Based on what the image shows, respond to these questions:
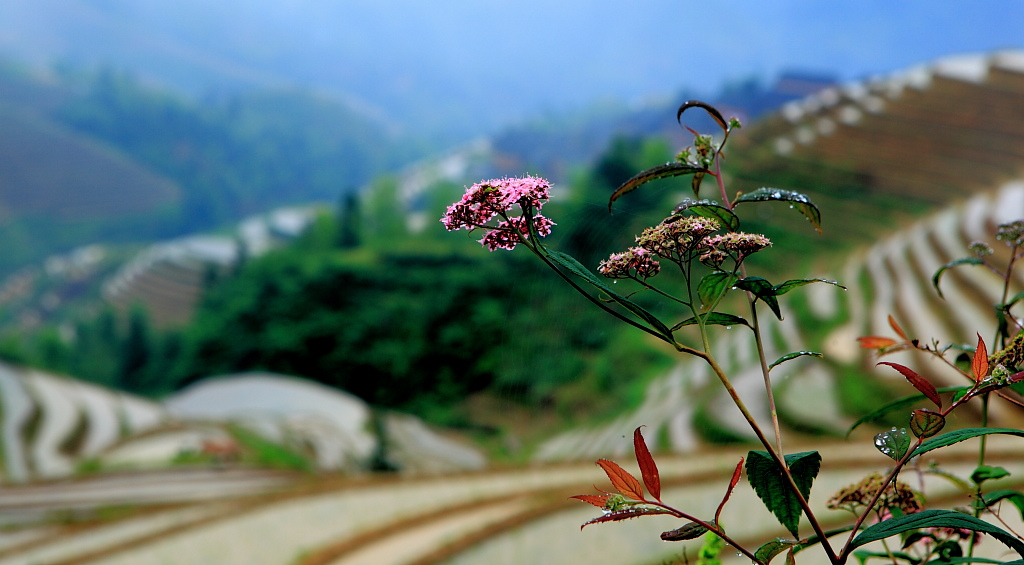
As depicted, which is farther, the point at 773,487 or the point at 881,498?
the point at 881,498

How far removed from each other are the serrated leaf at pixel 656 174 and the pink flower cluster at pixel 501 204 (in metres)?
0.07

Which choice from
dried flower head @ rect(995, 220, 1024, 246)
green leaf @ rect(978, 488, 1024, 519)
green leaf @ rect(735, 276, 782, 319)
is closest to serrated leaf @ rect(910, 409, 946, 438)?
green leaf @ rect(735, 276, 782, 319)

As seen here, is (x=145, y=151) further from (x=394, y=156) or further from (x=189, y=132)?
(x=394, y=156)

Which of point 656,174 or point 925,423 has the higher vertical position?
point 656,174

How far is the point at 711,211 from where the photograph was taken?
60 centimetres

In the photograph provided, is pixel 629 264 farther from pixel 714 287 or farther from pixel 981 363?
pixel 981 363

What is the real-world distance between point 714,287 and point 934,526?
0.77 feet

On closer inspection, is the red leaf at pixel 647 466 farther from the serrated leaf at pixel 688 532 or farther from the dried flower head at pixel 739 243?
the dried flower head at pixel 739 243

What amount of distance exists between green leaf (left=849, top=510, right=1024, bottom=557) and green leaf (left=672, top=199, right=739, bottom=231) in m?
0.25

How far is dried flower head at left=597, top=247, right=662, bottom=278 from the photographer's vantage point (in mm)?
583

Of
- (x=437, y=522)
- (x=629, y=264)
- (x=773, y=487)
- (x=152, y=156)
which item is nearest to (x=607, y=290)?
(x=629, y=264)

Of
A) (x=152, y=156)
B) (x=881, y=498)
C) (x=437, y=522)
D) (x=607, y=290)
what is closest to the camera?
(x=607, y=290)

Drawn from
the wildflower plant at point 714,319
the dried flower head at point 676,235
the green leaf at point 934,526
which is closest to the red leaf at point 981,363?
the wildflower plant at point 714,319

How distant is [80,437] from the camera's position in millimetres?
11234
